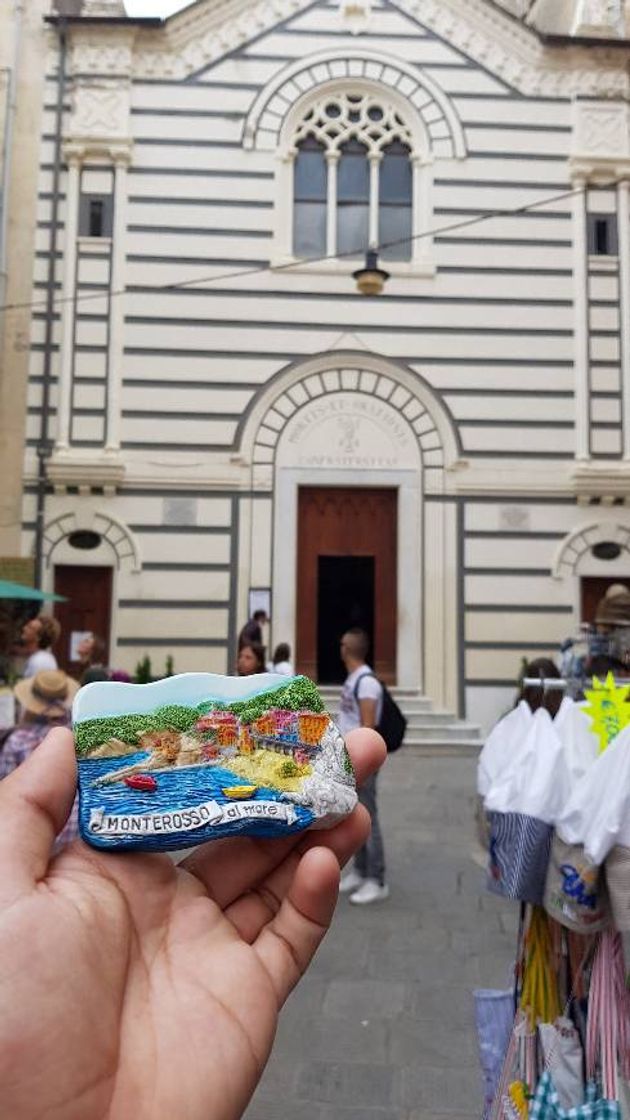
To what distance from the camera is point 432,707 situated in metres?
14.1

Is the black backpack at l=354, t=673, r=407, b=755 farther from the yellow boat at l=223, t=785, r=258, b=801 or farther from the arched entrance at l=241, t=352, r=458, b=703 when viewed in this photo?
the arched entrance at l=241, t=352, r=458, b=703

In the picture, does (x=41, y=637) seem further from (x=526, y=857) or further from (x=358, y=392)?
(x=358, y=392)

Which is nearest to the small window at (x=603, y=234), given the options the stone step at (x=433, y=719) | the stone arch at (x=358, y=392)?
the stone arch at (x=358, y=392)

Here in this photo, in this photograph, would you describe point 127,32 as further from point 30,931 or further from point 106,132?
point 30,931

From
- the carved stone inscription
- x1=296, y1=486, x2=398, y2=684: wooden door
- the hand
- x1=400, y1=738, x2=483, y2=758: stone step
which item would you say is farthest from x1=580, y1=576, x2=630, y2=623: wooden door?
the hand

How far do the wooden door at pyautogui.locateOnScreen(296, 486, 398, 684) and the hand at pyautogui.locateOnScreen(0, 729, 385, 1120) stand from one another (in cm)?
1287

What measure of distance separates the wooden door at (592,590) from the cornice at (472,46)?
867 cm

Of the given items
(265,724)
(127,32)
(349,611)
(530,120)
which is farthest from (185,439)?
(265,724)

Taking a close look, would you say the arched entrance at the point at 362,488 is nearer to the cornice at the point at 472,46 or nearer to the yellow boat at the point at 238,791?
the cornice at the point at 472,46

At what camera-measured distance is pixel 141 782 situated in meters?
1.70

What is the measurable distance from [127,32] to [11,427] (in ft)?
23.4

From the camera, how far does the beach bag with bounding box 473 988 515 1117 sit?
3279mm

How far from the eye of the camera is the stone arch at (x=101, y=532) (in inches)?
564

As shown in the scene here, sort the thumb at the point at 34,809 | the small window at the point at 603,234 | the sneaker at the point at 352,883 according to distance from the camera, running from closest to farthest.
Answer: the thumb at the point at 34,809
the sneaker at the point at 352,883
the small window at the point at 603,234
